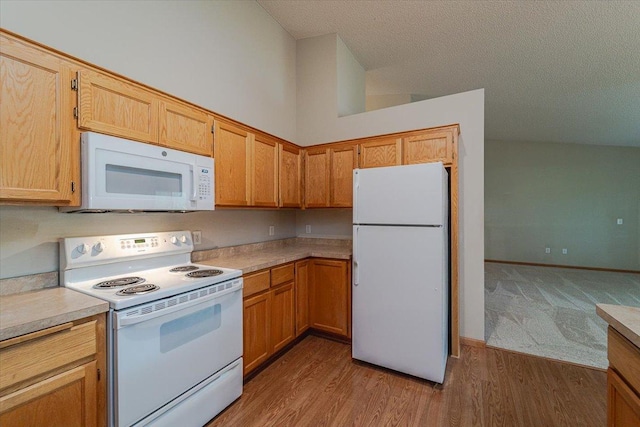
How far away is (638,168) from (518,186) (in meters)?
2.20

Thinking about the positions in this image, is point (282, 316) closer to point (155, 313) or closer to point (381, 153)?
point (155, 313)

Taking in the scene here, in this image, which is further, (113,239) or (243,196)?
(243,196)

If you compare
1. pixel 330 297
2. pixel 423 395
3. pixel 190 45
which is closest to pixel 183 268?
pixel 330 297

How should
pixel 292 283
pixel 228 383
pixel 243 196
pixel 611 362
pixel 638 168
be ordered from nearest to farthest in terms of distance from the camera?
pixel 611 362
pixel 228 383
pixel 243 196
pixel 292 283
pixel 638 168

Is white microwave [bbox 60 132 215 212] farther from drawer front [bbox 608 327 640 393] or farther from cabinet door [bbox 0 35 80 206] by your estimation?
drawer front [bbox 608 327 640 393]

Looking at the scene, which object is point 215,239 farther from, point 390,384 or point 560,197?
point 560,197

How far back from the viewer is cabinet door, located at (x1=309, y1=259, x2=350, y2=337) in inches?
108

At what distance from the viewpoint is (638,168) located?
19.4 feet

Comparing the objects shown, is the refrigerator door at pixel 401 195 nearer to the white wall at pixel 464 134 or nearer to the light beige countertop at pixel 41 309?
the white wall at pixel 464 134

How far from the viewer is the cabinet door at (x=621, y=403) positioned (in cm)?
97

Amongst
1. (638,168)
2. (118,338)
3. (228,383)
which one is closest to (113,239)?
(118,338)

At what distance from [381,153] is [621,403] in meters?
2.35

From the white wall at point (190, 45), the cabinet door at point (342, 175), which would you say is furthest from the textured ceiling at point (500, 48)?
the cabinet door at point (342, 175)

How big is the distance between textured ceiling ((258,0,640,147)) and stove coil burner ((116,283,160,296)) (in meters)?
3.06
